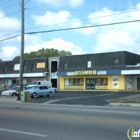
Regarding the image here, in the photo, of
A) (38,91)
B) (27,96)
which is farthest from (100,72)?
(27,96)

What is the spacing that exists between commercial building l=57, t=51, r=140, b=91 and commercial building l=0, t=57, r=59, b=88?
8.71 ft

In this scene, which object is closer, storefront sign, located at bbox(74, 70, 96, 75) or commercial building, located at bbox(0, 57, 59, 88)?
storefront sign, located at bbox(74, 70, 96, 75)

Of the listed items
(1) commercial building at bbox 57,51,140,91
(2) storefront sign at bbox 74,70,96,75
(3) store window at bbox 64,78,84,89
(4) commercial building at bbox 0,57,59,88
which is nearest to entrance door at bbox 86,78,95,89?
(1) commercial building at bbox 57,51,140,91

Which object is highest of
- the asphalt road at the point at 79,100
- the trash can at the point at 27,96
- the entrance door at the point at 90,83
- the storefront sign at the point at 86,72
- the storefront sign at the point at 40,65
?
the storefront sign at the point at 40,65

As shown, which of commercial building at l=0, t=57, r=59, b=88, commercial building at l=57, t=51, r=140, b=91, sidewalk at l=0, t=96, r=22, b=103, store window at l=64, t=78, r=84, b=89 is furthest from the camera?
commercial building at l=0, t=57, r=59, b=88

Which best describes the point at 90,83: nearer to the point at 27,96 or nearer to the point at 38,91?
the point at 38,91

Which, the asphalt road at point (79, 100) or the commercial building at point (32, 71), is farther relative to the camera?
the commercial building at point (32, 71)

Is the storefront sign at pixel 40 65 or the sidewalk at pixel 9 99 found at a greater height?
the storefront sign at pixel 40 65

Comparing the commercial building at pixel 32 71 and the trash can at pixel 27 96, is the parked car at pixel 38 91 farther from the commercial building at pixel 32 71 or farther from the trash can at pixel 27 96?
the commercial building at pixel 32 71

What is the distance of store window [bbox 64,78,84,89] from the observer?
156ft

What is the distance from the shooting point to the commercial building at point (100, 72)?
1626 inches

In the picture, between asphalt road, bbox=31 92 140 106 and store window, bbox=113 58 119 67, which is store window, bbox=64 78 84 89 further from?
asphalt road, bbox=31 92 140 106

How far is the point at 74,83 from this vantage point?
48312mm

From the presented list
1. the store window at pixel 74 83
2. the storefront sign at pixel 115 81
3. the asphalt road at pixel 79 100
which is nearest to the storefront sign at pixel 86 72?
the store window at pixel 74 83
